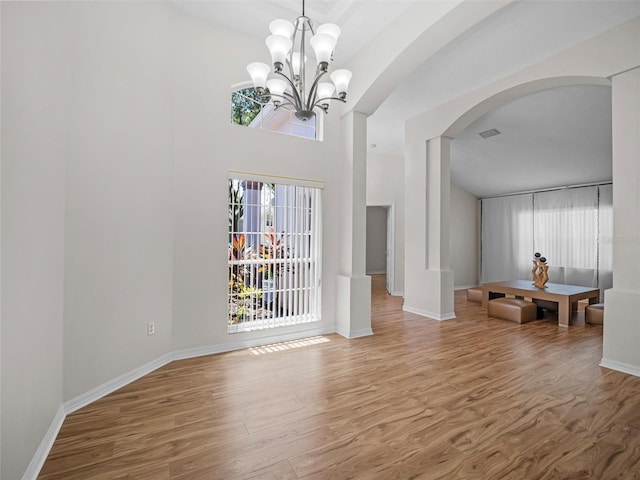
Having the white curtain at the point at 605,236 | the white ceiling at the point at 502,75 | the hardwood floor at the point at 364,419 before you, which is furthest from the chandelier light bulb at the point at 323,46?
the white curtain at the point at 605,236

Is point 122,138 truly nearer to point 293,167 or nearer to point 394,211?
point 293,167

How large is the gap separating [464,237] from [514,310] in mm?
3845

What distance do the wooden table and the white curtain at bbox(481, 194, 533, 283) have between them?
2.01 meters

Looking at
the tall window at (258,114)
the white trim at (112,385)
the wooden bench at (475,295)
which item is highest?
the tall window at (258,114)

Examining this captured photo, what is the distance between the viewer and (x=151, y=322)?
118 inches

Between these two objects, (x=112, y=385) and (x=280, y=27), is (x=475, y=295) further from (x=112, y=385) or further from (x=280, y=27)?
(x=112, y=385)

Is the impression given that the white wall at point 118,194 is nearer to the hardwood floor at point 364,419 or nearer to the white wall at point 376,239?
the hardwood floor at point 364,419

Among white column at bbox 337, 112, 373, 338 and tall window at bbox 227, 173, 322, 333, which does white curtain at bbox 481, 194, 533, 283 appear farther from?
tall window at bbox 227, 173, 322, 333

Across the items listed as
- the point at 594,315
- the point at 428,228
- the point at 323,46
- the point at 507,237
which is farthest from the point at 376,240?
the point at 323,46

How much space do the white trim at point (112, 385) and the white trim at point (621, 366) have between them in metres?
4.49

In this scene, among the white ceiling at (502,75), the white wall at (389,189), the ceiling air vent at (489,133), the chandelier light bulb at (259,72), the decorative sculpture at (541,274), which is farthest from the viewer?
the white wall at (389,189)

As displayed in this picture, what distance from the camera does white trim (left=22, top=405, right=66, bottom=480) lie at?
1.65m

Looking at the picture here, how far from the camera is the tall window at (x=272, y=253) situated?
11.8 ft

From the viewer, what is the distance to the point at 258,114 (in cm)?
378
